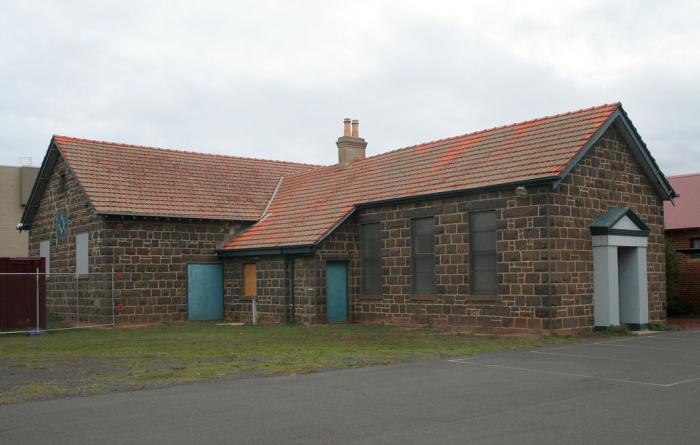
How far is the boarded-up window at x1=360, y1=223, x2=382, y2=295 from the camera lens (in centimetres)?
2391

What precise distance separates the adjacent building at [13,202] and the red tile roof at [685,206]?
38.3 meters

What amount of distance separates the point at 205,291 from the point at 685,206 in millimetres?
20154

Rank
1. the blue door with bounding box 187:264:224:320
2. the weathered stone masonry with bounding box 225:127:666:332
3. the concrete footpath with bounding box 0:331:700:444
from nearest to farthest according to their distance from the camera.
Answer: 1. the concrete footpath with bounding box 0:331:700:444
2. the weathered stone masonry with bounding box 225:127:666:332
3. the blue door with bounding box 187:264:224:320

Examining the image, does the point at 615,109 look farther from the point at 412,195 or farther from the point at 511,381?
the point at 511,381

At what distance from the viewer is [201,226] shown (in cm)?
2702

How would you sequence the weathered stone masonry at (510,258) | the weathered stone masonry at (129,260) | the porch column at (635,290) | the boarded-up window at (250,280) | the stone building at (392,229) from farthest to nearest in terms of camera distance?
the boarded-up window at (250,280) < the weathered stone masonry at (129,260) < the porch column at (635,290) < the stone building at (392,229) < the weathered stone masonry at (510,258)

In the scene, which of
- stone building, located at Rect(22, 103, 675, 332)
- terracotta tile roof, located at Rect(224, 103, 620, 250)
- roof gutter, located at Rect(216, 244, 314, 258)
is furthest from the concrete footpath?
roof gutter, located at Rect(216, 244, 314, 258)

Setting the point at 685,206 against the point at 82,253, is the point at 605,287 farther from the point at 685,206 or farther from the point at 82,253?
the point at 82,253

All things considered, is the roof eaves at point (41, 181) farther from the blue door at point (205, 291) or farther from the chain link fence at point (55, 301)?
the blue door at point (205, 291)

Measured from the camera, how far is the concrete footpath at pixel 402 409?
7.97 m

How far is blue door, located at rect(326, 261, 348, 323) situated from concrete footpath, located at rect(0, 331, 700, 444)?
35.4 feet

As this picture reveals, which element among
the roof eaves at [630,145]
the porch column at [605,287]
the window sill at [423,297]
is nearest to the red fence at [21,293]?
the window sill at [423,297]

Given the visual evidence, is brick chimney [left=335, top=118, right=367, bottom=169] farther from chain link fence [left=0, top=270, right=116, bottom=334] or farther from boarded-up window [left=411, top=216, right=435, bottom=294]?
chain link fence [left=0, top=270, right=116, bottom=334]

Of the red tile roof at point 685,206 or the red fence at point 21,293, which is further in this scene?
the red tile roof at point 685,206
